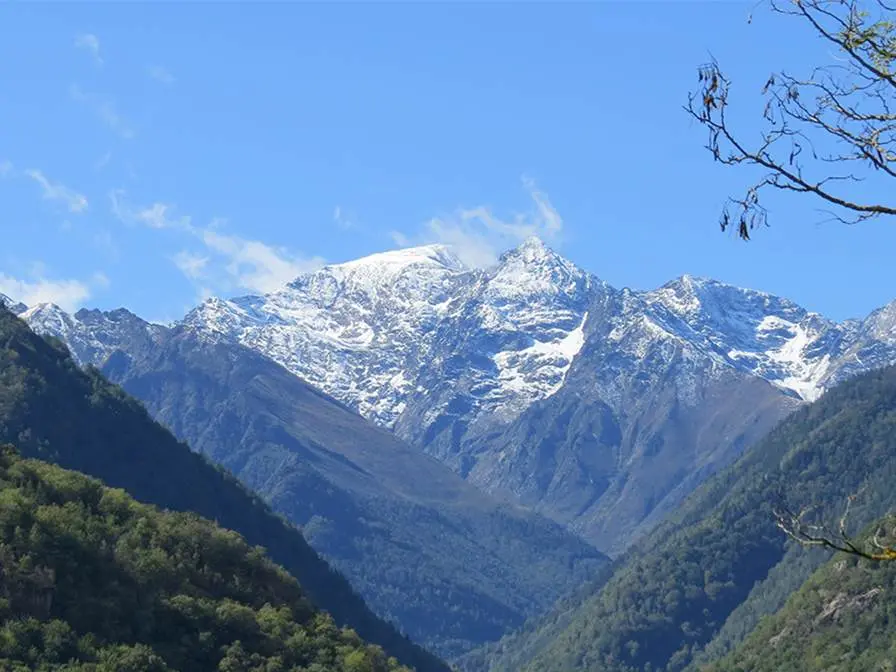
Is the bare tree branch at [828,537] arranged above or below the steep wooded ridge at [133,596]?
above

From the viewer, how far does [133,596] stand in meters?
122

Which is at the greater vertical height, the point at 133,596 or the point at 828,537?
the point at 828,537

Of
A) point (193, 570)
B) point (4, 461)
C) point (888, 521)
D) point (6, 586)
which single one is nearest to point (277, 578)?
point (193, 570)

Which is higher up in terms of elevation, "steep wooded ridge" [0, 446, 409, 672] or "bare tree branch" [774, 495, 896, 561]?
"bare tree branch" [774, 495, 896, 561]

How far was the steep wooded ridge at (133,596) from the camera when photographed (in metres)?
110

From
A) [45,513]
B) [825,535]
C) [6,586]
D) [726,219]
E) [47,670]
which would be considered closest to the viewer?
[825,535]

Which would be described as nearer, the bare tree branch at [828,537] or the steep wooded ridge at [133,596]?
the bare tree branch at [828,537]

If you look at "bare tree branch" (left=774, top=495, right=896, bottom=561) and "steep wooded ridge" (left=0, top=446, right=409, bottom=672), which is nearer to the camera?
"bare tree branch" (left=774, top=495, right=896, bottom=561)

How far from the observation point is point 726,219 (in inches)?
1042

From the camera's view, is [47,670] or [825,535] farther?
[47,670]

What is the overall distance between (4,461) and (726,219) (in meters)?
134

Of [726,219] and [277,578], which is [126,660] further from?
[726,219]

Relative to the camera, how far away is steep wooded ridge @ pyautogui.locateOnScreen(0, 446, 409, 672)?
11031 centimetres

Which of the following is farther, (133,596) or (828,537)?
(133,596)
